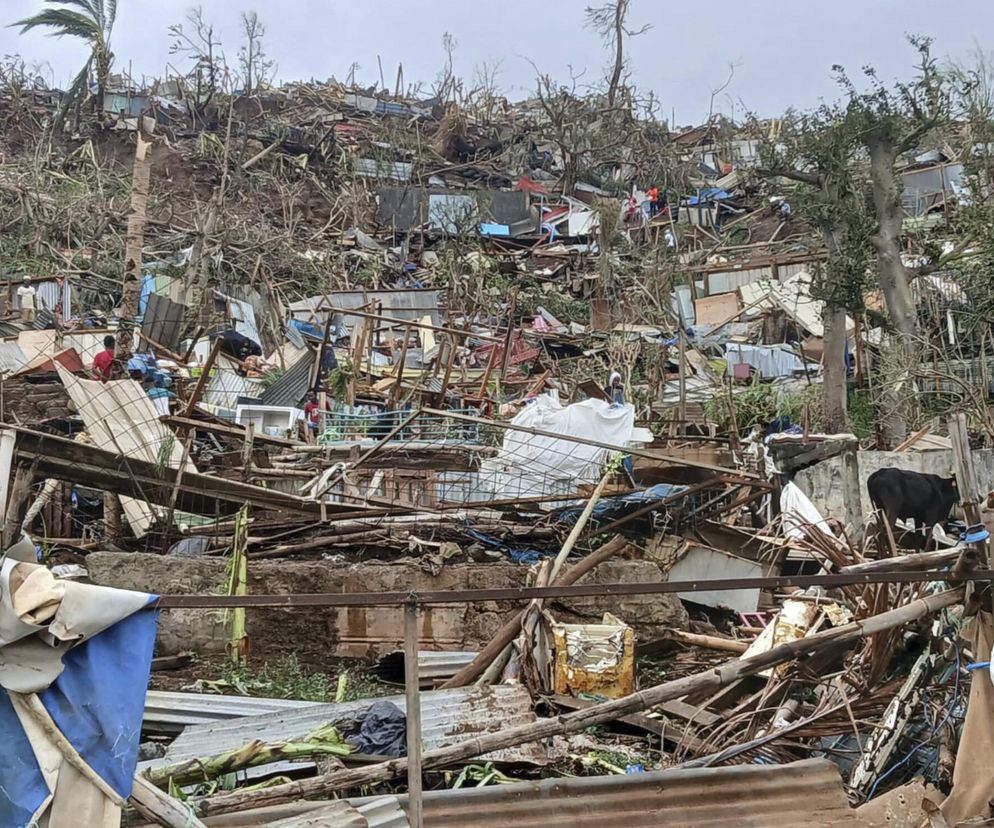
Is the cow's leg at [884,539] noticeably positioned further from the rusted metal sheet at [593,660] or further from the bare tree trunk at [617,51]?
the bare tree trunk at [617,51]

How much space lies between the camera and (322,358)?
12195 millimetres

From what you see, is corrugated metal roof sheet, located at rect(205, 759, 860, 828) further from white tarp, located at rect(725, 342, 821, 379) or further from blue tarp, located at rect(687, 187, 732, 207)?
blue tarp, located at rect(687, 187, 732, 207)

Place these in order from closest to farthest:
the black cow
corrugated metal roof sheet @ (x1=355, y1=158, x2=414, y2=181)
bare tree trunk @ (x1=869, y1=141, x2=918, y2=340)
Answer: the black cow → bare tree trunk @ (x1=869, y1=141, x2=918, y2=340) → corrugated metal roof sheet @ (x1=355, y1=158, x2=414, y2=181)

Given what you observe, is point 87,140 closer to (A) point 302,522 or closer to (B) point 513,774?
(A) point 302,522

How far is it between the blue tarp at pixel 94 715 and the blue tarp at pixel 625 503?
5.57m

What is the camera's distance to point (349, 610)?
7.32m

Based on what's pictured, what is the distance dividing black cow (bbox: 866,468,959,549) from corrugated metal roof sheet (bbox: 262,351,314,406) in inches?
319

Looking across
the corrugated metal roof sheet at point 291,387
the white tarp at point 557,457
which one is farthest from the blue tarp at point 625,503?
the corrugated metal roof sheet at point 291,387

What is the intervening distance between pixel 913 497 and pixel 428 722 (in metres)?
6.17

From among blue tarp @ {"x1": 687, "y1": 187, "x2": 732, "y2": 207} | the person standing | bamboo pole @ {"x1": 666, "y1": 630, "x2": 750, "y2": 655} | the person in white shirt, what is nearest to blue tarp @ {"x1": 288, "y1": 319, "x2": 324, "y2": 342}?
the person in white shirt

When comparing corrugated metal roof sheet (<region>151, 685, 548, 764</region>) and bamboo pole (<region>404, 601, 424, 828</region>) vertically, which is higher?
bamboo pole (<region>404, 601, 424, 828</region>)

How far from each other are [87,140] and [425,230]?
9.61m

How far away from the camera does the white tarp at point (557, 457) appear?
8.53 m

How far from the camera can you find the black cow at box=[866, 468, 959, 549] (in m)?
8.95
